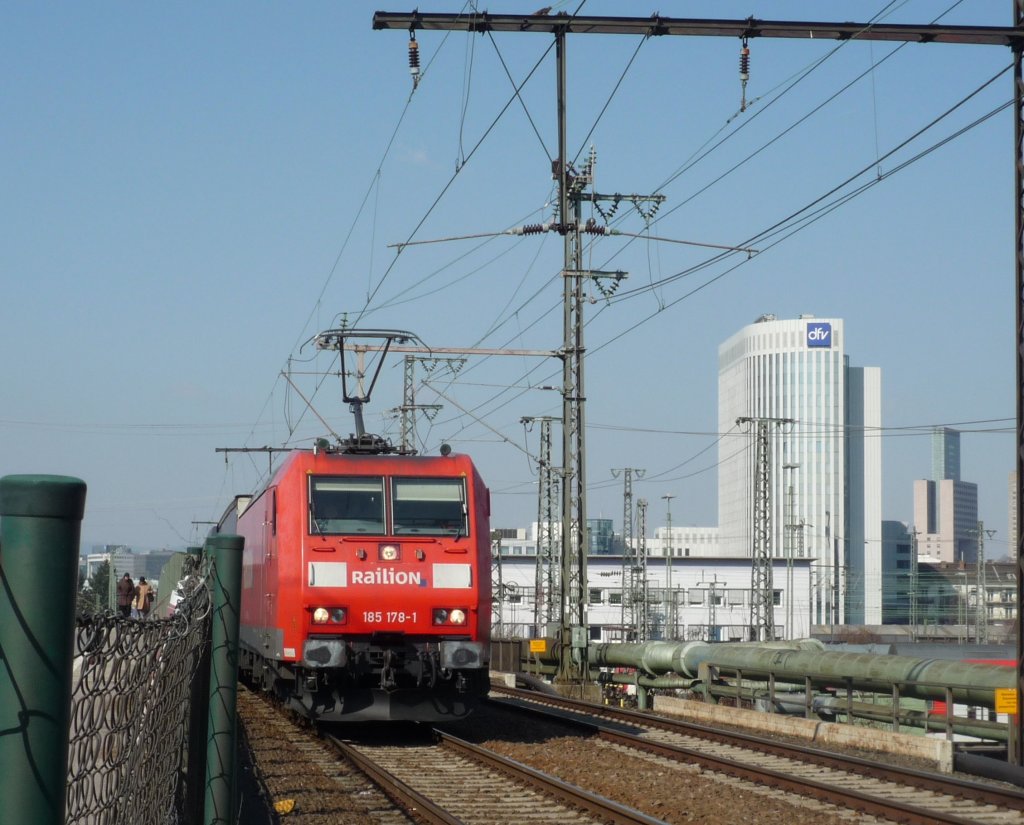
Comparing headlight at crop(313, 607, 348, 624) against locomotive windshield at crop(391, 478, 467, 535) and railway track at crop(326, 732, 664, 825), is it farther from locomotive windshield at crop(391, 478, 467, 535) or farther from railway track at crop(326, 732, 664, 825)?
railway track at crop(326, 732, 664, 825)

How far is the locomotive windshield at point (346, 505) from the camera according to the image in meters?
15.7

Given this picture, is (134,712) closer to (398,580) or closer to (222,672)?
(222,672)

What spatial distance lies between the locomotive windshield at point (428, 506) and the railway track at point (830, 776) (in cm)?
329

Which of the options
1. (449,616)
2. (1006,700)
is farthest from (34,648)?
(1006,700)

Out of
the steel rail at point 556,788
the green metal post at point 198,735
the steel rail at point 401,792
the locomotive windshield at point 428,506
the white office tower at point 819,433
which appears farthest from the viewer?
the white office tower at point 819,433

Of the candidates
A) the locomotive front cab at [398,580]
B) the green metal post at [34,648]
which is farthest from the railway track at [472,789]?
the green metal post at [34,648]

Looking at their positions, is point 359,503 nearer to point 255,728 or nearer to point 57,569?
point 255,728

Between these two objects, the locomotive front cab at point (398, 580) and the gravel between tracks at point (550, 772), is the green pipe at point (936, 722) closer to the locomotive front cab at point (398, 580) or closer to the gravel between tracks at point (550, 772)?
the gravel between tracks at point (550, 772)

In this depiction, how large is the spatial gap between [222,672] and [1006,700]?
39.0 feet

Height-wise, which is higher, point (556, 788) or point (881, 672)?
point (881, 672)

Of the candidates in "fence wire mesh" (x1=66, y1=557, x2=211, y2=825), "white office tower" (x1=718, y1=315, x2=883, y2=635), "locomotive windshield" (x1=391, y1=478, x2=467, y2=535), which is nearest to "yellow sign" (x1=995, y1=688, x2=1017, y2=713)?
"locomotive windshield" (x1=391, y1=478, x2=467, y2=535)

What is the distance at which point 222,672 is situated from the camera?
18.1 feet

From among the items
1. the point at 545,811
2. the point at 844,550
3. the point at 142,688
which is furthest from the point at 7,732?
the point at 844,550

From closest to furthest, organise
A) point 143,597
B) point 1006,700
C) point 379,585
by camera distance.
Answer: point 1006,700 < point 379,585 < point 143,597
